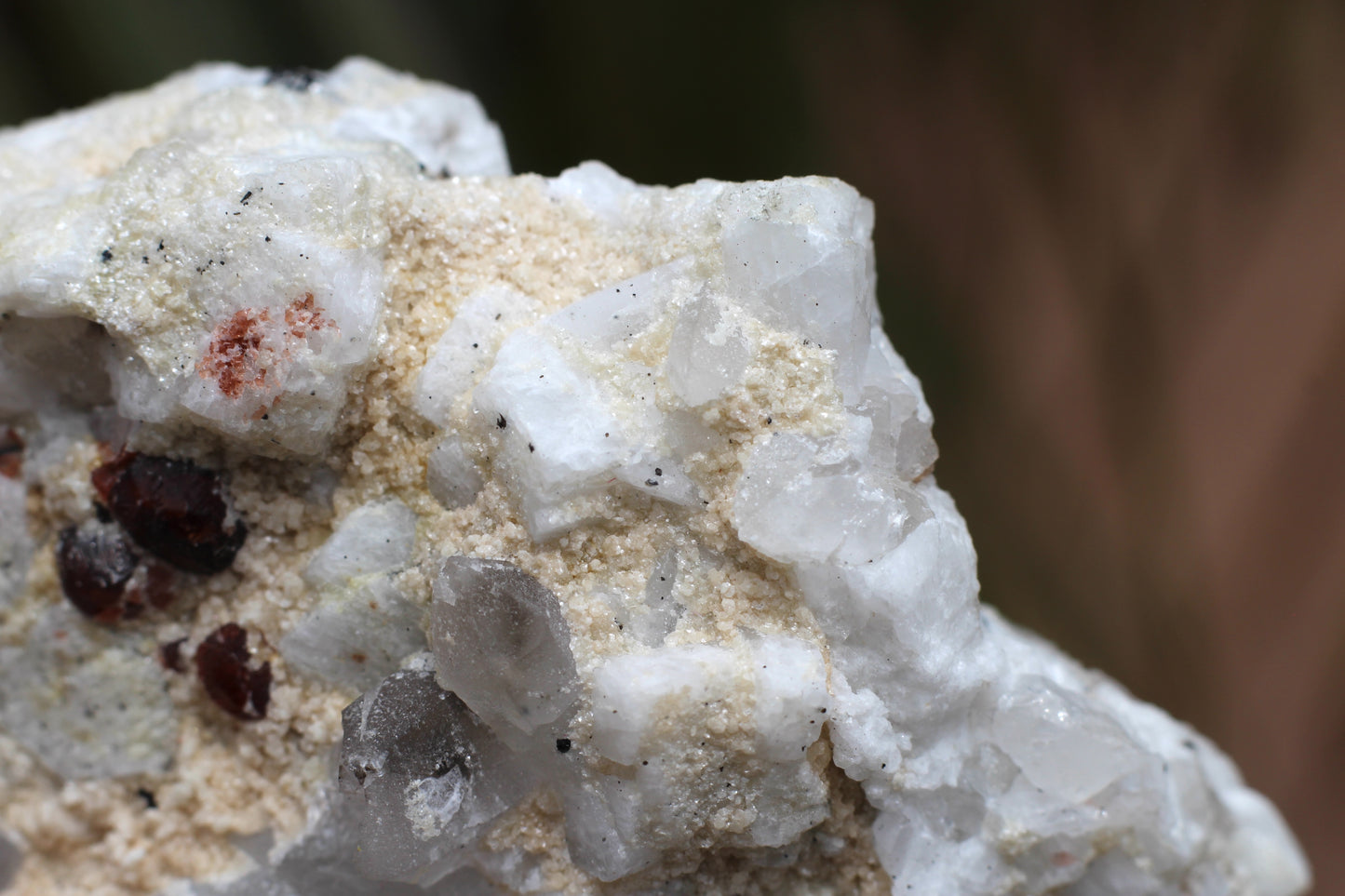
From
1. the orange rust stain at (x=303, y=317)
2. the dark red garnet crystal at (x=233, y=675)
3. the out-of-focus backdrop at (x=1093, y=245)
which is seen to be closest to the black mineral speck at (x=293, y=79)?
the orange rust stain at (x=303, y=317)

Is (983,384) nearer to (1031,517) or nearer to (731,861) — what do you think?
(1031,517)

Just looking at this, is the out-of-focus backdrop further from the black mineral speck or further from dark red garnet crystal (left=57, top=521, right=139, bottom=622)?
dark red garnet crystal (left=57, top=521, right=139, bottom=622)

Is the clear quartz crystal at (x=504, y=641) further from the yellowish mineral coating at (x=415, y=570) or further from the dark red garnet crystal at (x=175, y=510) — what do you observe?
the dark red garnet crystal at (x=175, y=510)

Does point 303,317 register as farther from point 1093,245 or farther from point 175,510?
point 1093,245

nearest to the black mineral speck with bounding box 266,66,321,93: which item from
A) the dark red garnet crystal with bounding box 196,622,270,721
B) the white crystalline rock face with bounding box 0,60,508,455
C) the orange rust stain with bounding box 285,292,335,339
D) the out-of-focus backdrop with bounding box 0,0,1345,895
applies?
the white crystalline rock face with bounding box 0,60,508,455

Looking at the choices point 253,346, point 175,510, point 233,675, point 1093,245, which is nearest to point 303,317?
point 253,346

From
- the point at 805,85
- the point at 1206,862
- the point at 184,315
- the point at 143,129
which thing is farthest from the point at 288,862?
the point at 805,85
